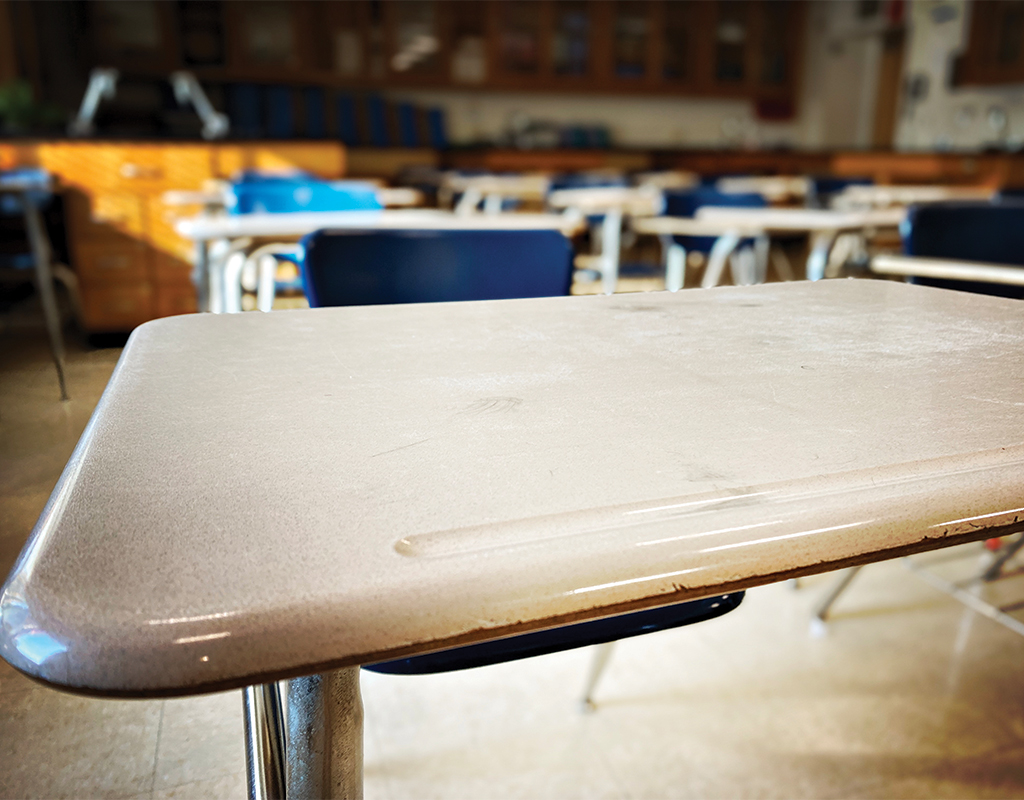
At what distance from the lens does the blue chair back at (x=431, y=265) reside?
3.51 feet

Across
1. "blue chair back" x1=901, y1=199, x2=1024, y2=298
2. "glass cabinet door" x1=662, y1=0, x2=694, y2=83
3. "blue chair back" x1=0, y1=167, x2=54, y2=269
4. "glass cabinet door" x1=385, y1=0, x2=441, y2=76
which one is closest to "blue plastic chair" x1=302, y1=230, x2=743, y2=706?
"blue chair back" x1=901, y1=199, x2=1024, y2=298

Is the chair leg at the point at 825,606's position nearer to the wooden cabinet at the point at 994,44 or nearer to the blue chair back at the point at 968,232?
the blue chair back at the point at 968,232

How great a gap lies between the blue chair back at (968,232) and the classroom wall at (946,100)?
644 centimetres

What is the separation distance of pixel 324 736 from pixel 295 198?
2336 mm

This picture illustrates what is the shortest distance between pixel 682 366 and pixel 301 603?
0.37 meters

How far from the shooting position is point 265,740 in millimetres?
417

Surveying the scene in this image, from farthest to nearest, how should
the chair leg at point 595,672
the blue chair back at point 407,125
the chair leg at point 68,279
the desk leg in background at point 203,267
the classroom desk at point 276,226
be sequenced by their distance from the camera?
the blue chair back at point 407,125
the chair leg at point 68,279
the desk leg in background at point 203,267
the classroom desk at point 276,226
the chair leg at point 595,672

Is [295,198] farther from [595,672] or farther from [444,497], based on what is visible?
[444,497]

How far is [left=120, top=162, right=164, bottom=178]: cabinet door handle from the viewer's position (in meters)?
3.86

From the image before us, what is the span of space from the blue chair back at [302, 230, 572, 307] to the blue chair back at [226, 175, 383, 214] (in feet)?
4.51

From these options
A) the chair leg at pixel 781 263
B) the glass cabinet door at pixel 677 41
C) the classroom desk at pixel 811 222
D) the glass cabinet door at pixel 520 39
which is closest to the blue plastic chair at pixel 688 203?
the classroom desk at pixel 811 222

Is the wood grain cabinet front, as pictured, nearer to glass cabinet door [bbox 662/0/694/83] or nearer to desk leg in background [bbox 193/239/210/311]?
desk leg in background [bbox 193/239/210/311]

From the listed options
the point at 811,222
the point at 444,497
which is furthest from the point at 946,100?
the point at 444,497

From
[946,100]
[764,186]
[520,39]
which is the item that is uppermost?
[520,39]
